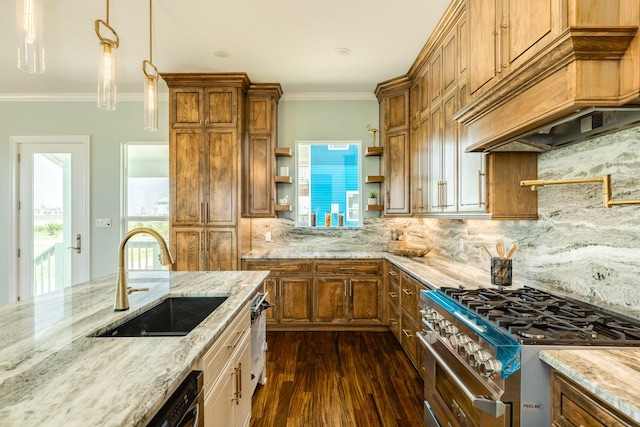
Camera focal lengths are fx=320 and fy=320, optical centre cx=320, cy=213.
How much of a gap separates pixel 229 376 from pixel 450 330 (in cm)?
110

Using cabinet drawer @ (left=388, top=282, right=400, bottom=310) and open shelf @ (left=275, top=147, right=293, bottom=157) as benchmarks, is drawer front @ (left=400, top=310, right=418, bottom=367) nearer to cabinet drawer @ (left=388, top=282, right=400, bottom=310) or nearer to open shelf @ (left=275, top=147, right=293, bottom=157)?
cabinet drawer @ (left=388, top=282, right=400, bottom=310)

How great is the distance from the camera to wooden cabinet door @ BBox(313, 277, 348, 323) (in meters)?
3.72

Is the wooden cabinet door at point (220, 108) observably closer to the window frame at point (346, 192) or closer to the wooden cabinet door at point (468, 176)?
the window frame at point (346, 192)

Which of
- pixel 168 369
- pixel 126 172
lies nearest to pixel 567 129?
pixel 168 369

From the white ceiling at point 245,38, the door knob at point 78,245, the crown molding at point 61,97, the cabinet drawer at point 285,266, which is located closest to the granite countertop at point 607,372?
the white ceiling at point 245,38

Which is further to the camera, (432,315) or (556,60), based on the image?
(432,315)

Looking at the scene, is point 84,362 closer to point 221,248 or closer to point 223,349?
point 223,349

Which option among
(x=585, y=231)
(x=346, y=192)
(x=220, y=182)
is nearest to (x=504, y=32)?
(x=585, y=231)

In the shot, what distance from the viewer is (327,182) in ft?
14.4

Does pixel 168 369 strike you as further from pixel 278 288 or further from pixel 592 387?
pixel 278 288

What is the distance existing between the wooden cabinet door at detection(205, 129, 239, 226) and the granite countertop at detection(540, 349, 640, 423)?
3.20m

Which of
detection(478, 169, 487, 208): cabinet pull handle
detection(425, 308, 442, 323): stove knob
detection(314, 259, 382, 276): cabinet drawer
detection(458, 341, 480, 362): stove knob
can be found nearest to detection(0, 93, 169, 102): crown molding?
detection(314, 259, 382, 276): cabinet drawer

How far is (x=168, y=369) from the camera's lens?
0.92m

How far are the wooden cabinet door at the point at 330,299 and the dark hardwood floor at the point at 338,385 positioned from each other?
0.24 meters
